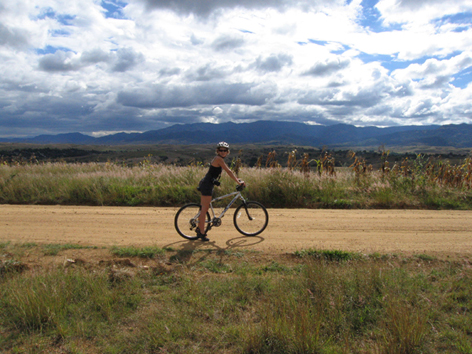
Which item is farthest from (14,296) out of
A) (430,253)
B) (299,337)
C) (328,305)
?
(430,253)

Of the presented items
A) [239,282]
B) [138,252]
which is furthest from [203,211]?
[239,282]

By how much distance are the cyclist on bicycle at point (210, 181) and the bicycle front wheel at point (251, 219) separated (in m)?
0.84

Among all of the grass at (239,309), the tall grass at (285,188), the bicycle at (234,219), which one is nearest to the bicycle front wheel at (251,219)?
the bicycle at (234,219)

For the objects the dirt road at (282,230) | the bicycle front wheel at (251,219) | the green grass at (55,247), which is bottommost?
the green grass at (55,247)

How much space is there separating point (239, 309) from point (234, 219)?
3.43 meters

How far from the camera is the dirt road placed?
7082 millimetres

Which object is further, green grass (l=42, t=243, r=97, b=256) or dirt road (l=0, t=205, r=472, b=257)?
dirt road (l=0, t=205, r=472, b=257)

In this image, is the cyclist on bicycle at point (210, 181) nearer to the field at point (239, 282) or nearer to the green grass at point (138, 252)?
the field at point (239, 282)

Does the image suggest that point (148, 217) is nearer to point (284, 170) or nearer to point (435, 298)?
point (284, 170)

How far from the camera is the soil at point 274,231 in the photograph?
6875 millimetres

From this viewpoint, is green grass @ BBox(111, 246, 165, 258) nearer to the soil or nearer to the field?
the field

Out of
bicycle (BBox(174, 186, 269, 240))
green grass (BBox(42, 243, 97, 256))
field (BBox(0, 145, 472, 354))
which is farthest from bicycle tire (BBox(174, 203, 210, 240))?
green grass (BBox(42, 243, 97, 256))

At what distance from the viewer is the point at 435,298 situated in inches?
185

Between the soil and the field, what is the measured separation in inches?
1.7
